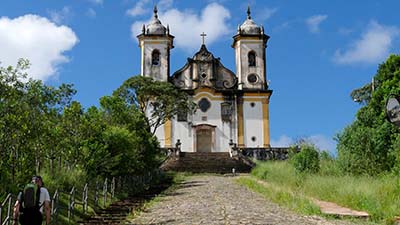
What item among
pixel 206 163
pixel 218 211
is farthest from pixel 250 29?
pixel 218 211

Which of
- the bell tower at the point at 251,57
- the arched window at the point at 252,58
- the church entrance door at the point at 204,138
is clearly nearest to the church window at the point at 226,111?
the church entrance door at the point at 204,138

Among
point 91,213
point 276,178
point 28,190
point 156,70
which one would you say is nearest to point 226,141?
point 156,70

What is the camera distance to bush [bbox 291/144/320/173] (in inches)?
866

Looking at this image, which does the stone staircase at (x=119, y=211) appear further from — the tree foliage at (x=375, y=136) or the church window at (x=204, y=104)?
the church window at (x=204, y=104)

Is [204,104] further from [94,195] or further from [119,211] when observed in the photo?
[119,211]

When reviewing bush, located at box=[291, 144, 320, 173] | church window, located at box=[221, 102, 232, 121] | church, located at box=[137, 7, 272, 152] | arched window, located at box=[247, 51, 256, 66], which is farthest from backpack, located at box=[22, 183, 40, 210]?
arched window, located at box=[247, 51, 256, 66]

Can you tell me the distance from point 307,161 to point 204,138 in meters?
20.2

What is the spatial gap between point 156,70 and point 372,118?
22.3 m

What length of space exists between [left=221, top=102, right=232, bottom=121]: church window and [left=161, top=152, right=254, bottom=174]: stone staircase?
501 centimetres

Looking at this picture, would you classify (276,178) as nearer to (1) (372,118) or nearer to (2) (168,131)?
(1) (372,118)

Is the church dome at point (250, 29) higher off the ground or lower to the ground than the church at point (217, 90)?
higher

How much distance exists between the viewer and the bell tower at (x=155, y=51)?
42.7 m

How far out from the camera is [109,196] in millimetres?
17344

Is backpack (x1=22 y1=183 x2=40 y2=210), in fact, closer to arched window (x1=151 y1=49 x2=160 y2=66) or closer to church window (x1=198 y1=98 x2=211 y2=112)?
church window (x1=198 y1=98 x2=211 y2=112)
